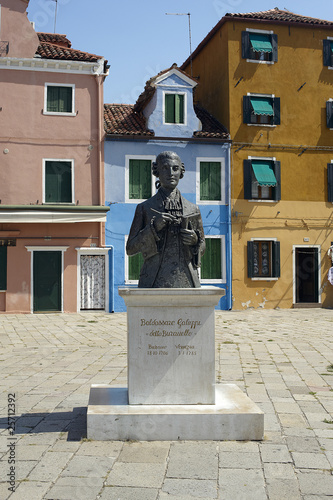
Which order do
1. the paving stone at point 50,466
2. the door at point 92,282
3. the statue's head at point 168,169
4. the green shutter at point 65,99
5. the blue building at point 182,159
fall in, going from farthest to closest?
the blue building at point 182,159 → the green shutter at point 65,99 → the door at point 92,282 → the statue's head at point 168,169 → the paving stone at point 50,466

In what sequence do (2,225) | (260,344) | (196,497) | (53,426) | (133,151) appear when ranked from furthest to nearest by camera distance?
(133,151)
(2,225)
(260,344)
(53,426)
(196,497)

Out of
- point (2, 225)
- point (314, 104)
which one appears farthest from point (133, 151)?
point (314, 104)

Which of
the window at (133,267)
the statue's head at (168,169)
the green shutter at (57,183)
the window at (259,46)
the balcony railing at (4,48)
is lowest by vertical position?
the window at (133,267)

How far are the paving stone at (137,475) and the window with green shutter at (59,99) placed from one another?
17519 mm

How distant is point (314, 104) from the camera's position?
22406 mm

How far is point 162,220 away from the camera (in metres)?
5.66

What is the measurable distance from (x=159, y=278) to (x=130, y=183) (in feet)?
49.6

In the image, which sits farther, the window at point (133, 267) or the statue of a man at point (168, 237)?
the window at point (133, 267)

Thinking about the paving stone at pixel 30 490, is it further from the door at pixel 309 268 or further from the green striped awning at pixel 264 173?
the door at pixel 309 268

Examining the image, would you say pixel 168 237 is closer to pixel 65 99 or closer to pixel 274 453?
pixel 274 453

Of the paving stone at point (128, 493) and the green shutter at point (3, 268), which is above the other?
the green shutter at point (3, 268)

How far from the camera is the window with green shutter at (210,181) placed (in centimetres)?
2122

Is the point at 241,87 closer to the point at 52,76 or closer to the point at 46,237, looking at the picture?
the point at 52,76

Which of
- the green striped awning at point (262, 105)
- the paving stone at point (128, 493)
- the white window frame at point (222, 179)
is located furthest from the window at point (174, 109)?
the paving stone at point (128, 493)
